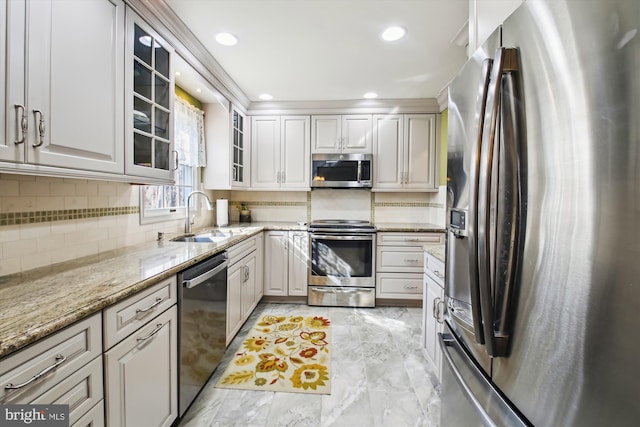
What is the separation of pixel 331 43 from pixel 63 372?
2385mm

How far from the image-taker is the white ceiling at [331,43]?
1.80 meters

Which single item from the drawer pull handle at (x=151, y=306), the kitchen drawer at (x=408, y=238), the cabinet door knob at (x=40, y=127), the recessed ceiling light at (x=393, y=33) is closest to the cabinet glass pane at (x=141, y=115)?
the cabinet door knob at (x=40, y=127)

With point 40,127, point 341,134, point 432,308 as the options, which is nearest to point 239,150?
point 341,134

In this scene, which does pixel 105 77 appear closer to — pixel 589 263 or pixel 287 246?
pixel 589 263

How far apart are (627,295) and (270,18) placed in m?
2.19

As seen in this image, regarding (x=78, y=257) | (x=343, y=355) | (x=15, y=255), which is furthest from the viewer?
(x=343, y=355)

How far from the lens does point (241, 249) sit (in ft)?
8.38

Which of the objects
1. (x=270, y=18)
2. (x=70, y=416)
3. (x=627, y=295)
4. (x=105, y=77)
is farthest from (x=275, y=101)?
(x=627, y=295)

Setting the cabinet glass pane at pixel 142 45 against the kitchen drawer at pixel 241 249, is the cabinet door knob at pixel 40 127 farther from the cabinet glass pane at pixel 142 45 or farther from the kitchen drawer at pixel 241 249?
the kitchen drawer at pixel 241 249

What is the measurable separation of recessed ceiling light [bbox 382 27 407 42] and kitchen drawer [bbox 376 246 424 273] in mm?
2056

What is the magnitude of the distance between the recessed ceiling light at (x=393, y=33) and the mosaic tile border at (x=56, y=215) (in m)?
2.21

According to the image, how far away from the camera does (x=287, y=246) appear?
337 cm

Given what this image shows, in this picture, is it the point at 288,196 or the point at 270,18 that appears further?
the point at 288,196

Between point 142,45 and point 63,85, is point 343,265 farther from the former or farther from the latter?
point 63,85
